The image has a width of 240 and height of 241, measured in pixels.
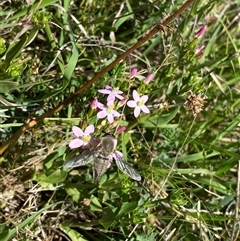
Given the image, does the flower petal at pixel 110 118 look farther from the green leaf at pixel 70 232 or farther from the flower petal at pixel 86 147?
the green leaf at pixel 70 232

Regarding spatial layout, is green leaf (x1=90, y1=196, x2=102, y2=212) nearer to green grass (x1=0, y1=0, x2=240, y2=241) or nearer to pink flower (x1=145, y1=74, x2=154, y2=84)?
green grass (x1=0, y1=0, x2=240, y2=241)

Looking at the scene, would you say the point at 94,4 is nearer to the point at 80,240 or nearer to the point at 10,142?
the point at 10,142

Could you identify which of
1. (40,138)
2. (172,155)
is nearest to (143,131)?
(172,155)

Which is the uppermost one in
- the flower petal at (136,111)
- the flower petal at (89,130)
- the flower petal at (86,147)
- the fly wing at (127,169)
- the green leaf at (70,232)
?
the flower petal at (89,130)

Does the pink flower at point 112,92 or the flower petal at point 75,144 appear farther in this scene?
the pink flower at point 112,92

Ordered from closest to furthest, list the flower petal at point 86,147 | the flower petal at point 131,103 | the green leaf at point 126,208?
the flower petal at point 86,147
the flower petal at point 131,103
the green leaf at point 126,208

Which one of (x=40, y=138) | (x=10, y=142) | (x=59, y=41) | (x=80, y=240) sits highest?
(x=59, y=41)

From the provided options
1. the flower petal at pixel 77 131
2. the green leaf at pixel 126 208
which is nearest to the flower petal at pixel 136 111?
the flower petal at pixel 77 131
